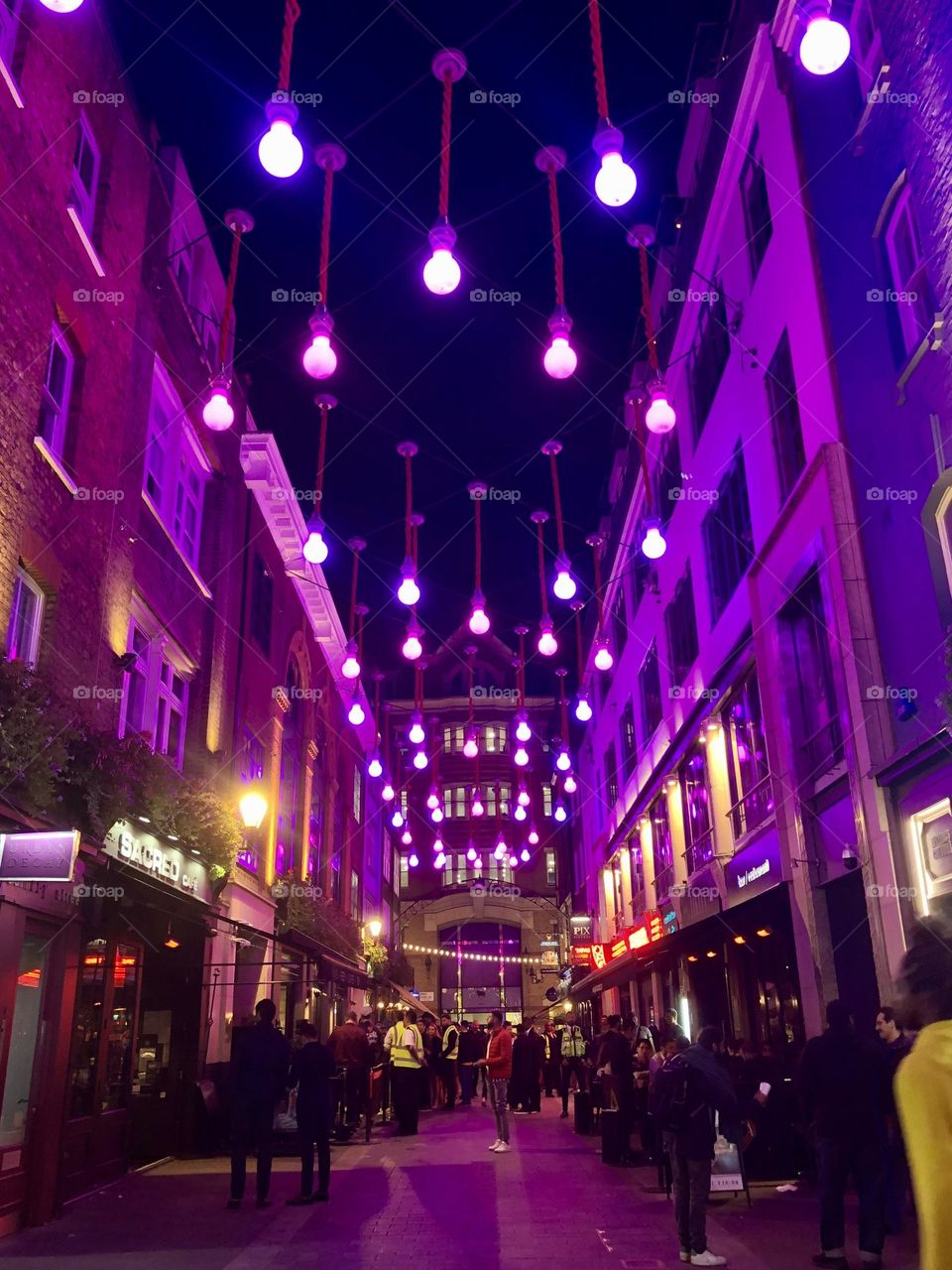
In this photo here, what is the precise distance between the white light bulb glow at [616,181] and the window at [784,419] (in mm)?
7547

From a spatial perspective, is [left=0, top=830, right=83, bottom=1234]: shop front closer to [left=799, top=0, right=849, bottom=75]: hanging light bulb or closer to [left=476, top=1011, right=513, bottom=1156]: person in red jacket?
[left=476, top=1011, right=513, bottom=1156]: person in red jacket

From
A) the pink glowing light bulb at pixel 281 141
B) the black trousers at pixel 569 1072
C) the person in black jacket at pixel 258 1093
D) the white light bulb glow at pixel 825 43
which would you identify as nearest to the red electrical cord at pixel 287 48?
the pink glowing light bulb at pixel 281 141

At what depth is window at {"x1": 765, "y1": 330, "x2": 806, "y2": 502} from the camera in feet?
46.6

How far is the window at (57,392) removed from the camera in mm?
10977

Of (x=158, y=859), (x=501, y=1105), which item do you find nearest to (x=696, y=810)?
(x=501, y=1105)

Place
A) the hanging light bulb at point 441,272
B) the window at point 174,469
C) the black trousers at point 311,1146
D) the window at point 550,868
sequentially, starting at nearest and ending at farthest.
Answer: the hanging light bulb at point 441,272 → the black trousers at point 311,1146 → the window at point 174,469 → the window at point 550,868

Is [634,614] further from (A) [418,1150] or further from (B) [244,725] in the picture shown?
(A) [418,1150]

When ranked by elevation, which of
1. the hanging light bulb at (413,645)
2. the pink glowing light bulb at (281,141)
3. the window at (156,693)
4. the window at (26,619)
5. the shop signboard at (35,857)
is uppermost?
the hanging light bulb at (413,645)

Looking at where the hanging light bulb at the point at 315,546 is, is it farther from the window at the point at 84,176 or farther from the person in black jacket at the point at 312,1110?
the person in black jacket at the point at 312,1110

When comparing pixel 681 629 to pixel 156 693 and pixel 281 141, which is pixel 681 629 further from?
pixel 281 141

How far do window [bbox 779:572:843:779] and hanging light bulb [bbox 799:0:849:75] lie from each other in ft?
23.8

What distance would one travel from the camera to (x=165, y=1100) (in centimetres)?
1455

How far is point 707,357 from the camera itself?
1977 cm

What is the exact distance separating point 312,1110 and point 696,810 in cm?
1300
